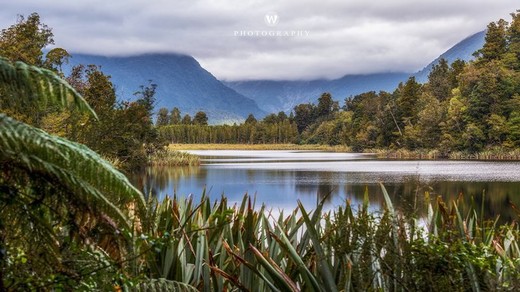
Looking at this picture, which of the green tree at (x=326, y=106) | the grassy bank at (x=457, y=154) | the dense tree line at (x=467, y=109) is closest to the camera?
the grassy bank at (x=457, y=154)

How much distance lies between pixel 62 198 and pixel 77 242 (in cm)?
26

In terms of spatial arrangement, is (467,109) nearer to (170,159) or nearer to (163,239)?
(170,159)

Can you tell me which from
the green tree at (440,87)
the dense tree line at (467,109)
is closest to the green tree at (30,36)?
the dense tree line at (467,109)

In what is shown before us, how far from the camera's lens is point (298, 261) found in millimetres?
2945

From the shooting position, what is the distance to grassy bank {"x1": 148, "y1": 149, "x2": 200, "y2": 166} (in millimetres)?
40531

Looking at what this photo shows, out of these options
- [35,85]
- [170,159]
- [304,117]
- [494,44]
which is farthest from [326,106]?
[35,85]

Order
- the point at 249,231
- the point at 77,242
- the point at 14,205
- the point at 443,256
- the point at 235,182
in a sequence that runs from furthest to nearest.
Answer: the point at 235,182, the point at 249,231, the point at 443,256, the point at 77,242, the point at 14,205

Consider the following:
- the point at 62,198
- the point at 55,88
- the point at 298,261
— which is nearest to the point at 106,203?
the point at 62,198

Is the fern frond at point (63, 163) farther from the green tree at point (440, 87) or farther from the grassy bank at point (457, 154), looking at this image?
the green tree at point (440, 87)

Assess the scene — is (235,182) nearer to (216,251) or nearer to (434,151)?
(216,251)

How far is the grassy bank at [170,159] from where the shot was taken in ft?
133

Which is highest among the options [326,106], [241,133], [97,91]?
[326,106]

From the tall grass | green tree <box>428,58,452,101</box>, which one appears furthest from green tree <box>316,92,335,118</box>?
the tall grass

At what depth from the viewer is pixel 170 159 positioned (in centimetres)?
4153
